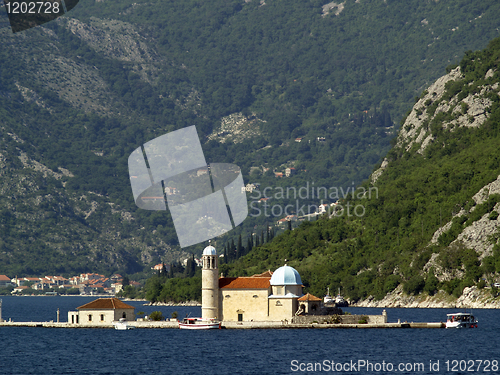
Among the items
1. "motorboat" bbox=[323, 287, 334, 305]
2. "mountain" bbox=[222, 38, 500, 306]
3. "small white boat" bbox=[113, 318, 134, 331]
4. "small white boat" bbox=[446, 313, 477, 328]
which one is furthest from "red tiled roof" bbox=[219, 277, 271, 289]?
"mountain" bbox=[222, 38, 500, 306]

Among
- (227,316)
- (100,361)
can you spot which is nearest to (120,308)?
(227,316)

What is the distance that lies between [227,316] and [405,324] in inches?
892

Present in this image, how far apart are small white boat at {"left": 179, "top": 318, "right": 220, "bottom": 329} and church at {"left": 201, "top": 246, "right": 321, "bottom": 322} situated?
2.93ft

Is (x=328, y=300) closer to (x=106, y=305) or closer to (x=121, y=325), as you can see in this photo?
(x=106, y=305)

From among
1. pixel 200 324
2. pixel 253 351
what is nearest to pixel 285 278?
pixel 200 324

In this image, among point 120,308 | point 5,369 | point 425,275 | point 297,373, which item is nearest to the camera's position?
point 297,373

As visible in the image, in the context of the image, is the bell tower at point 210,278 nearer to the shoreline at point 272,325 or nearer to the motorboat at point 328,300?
the shoreline at point 272,325

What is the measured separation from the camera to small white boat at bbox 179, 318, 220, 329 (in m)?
113

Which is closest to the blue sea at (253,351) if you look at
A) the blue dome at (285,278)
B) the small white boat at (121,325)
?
the small white boat at (121,325)

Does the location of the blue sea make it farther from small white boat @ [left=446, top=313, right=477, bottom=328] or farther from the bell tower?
the bell tower

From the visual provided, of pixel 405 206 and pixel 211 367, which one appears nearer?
pixel 211 367

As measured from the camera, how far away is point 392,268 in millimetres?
179125

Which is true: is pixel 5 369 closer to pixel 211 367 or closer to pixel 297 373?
pixel 211 367

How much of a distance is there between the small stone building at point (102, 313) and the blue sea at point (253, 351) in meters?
1.72
